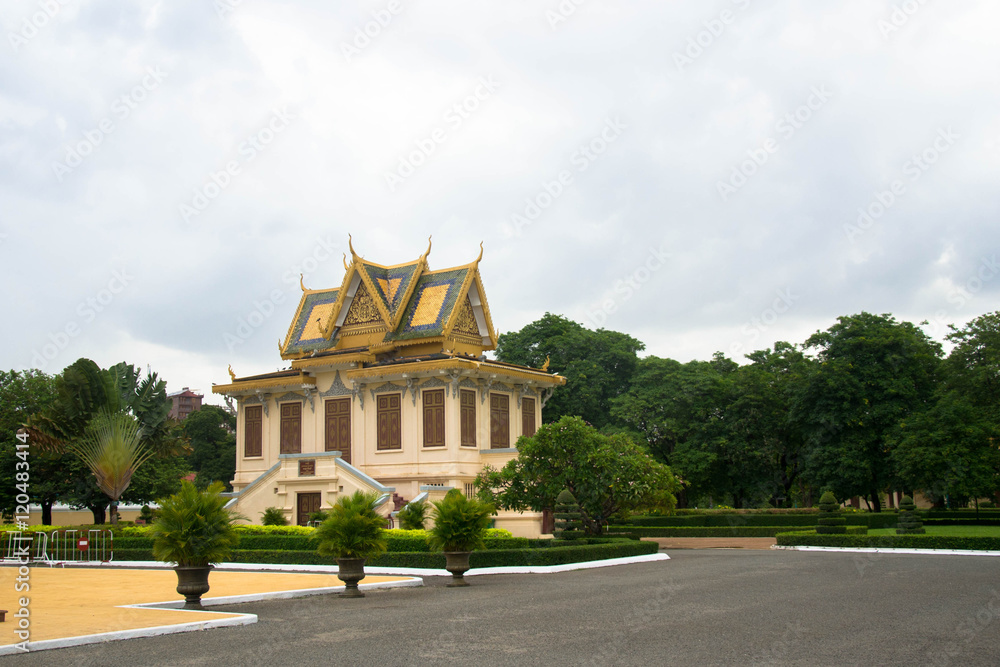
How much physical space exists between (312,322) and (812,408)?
75.8 feet

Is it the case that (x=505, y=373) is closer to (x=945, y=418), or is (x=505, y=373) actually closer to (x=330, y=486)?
(x=330, y=486)

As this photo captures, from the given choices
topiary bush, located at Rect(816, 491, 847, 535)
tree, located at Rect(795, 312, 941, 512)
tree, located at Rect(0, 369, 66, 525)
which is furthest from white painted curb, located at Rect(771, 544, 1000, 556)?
tree, located at Rect(0, 369, 66, 525)

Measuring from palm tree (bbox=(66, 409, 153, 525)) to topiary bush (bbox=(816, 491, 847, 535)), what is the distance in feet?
77.6

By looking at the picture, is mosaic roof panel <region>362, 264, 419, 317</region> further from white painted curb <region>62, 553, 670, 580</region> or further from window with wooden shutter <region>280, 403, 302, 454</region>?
white painted curb <region>62, 553, 670, 580</region>

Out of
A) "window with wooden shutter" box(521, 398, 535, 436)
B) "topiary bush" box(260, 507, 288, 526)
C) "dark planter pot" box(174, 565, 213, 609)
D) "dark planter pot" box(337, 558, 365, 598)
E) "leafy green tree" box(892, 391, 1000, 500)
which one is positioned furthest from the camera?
"leafy green tree" box(892, 391, 1000, 500)

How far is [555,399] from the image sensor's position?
48.6m

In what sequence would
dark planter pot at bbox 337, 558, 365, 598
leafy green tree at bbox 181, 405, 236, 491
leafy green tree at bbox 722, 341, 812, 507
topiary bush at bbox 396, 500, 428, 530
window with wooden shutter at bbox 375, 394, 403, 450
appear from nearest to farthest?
dark planter pot at bbox 337, 558, 365, 598, topiary bush at bbox 396, 500, 428, 530, window with wooden shutter at bbox 375, 394, 403, 450, leafy green tree at bbox 722, 341, 812, 507, leafy green tree at bbox 181, 405, 236, 491

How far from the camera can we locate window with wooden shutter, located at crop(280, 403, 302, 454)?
3550 cm

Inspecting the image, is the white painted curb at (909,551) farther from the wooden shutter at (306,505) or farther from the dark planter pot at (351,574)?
the dark planter pot at (351,574)

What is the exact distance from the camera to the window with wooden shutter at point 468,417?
105 feet

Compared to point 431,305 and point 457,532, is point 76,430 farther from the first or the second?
point 457,532

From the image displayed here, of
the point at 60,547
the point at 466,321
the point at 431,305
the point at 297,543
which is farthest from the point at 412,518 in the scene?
the point at 466,321

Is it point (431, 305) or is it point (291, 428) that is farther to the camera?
point (291, 428)

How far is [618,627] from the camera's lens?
10.9 metres
